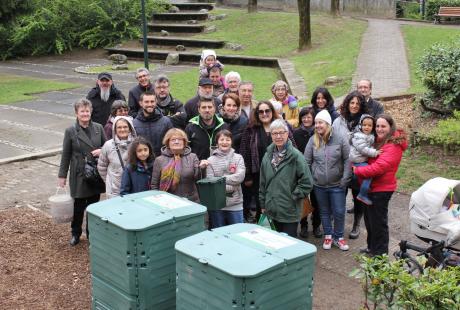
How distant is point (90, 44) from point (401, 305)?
25527mm

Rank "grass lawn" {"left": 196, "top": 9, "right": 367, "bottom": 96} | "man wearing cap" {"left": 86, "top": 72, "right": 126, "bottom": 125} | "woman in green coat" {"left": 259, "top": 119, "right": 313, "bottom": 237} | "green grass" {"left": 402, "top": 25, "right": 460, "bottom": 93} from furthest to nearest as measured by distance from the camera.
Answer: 1. "green grass" {"left": 402, "top": 25, "right": 460, "bottom": 93}
2. "grass lawn" {"left": 196, "top": 9, "right": 367, "bottom": 96}
3. "man wearing cap" {"left": 86, "top": 72, "right": 126, "bottom": 125}
4. "woman in green coat" {"left": 259, "top": 119, "right": 313, "bottom": 237}

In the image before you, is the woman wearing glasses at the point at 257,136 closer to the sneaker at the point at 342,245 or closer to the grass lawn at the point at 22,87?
the sneaker at the point at 342,245

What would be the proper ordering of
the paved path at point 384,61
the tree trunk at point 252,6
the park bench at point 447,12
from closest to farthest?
the paved path at point 384,61, the park bench at point 447,12, the tree trunk at point 252,6

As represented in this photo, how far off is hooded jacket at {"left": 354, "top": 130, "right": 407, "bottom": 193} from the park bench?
71.2 feet

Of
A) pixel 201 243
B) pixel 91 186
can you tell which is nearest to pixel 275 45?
pixel 91 186

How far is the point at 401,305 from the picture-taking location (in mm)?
3545

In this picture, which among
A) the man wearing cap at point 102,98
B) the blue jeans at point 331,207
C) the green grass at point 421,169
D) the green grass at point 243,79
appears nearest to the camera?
the blue jeans at point 331,207

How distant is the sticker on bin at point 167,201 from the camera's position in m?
5.01

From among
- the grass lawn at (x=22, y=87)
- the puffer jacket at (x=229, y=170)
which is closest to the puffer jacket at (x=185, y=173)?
the puffer jacket at (x=229, y=170)

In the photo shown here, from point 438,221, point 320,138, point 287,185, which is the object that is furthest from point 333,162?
point 438,221

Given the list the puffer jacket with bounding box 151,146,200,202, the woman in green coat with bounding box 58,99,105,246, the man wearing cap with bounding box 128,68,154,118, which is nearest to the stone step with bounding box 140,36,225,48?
the man wearing cap with bounding box 128,68,154,118

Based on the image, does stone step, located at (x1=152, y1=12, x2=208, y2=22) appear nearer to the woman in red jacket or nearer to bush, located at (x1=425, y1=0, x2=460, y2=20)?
bush, located at (x1=425, y1=0, x2=460, y2=20)

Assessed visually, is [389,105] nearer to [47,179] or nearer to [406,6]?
[47,179]

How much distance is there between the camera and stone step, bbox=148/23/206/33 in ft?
89.8
